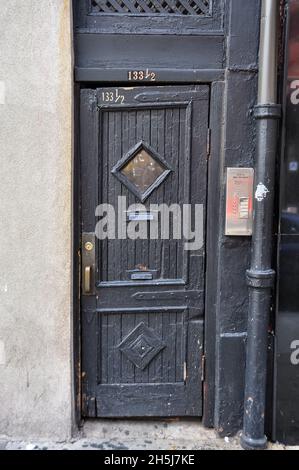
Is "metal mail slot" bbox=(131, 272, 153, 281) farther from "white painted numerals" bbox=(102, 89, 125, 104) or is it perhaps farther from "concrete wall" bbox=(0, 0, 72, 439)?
"white painted numerals" bbox=(102, 89, 125, 104)

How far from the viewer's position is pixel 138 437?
10.6 ft

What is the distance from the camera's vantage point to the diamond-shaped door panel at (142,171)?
10.3ft

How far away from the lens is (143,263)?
3238mm

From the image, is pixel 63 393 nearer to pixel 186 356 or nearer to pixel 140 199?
pixel 186 356

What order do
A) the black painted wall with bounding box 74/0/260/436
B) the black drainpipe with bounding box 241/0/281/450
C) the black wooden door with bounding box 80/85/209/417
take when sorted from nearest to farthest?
the black drainpipe with bounding box 241/0/281/450
the black painted wall with bounding box 74/0/260/436
the black wooden door with bounding box 80/85/209/417

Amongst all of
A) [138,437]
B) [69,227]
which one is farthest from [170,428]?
[69,227]

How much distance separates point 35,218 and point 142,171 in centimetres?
81

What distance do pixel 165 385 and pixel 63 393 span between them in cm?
74

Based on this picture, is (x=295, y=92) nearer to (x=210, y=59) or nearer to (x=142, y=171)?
(x=210, y=59)

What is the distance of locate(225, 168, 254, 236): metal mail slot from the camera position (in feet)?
10.1

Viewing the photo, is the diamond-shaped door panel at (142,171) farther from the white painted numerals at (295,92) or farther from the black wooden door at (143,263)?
the white painted numerals at (295,92)

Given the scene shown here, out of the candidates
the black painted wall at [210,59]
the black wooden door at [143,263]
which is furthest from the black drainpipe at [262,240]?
the black wooden door at [143,263]

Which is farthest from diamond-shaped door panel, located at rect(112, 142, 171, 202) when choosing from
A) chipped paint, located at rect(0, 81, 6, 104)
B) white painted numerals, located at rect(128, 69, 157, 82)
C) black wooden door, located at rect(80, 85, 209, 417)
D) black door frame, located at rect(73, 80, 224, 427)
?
chipped paint, located at rect(0, 81, 6, 104)

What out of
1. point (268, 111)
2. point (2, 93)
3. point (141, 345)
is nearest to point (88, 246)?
point (141, 345)
